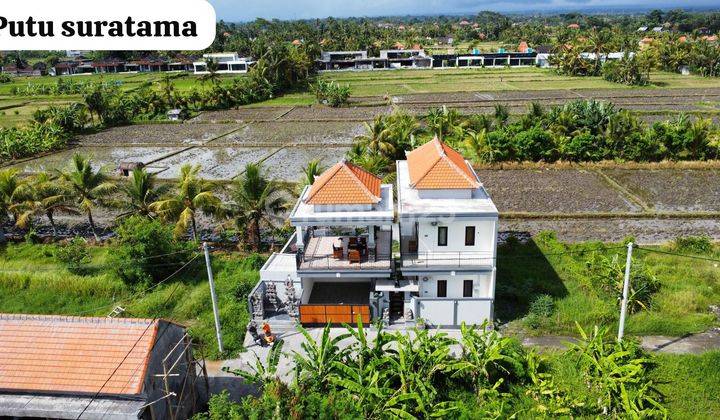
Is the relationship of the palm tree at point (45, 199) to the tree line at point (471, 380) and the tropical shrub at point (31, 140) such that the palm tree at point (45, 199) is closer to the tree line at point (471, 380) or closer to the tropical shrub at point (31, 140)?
the tree line at point (471, 380)

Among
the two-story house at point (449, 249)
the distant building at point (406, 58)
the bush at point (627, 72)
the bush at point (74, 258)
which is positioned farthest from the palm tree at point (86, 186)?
the distant building at point (406, 58)

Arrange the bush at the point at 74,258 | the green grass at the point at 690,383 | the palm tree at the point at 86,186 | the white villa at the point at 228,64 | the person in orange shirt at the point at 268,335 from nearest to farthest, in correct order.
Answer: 1. the green grass at the point at 690,383
2. the person in orange shirt at the point at 268,335
3. the bush at the point at 74,258
4. the palm tree at the point at 86,186
5. the white villa at the point at 228,64

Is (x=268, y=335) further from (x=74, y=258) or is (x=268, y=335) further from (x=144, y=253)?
(x=74, y=258)

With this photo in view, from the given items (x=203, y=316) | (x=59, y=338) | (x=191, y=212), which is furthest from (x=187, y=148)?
(x=59, y=338)

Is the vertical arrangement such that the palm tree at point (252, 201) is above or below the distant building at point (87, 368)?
above

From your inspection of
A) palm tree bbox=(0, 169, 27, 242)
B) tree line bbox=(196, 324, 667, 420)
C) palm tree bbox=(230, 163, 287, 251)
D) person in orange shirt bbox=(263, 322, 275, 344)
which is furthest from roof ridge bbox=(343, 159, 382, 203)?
palm tree bbox=(0, 169, 27, 242)

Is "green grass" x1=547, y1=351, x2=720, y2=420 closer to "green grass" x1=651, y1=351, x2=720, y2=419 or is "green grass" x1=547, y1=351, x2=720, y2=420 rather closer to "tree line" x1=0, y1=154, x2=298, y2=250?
"green grass" x1=651, y1=351, x2=720, y2=419
